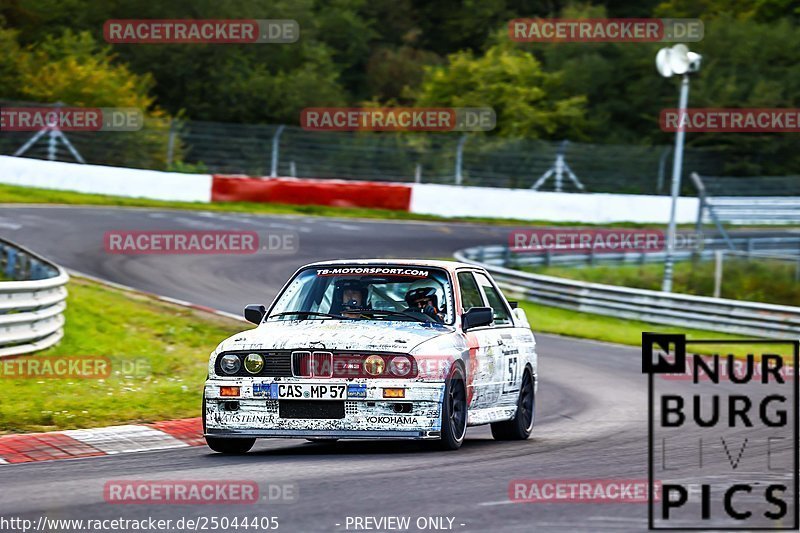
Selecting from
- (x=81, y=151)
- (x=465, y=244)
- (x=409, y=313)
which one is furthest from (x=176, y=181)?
(x=409, y=313)

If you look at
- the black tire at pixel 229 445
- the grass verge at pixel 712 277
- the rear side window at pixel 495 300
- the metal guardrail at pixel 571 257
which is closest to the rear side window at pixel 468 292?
the rear side window at pixel 495 300

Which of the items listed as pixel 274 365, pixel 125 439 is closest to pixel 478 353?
pixel 274 365

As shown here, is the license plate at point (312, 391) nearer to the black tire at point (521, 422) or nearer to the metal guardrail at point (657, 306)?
the black tire at point (521, 422)

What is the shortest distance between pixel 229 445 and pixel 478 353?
1955 millimetres

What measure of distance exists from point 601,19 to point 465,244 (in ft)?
90.0

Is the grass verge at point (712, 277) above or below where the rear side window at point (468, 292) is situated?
below

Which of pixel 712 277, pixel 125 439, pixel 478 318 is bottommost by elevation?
pixel 125 439

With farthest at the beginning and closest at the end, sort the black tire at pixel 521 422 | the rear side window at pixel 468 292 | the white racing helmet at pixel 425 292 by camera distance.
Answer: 1. the black tire at pixel 521 422
2. the rear side window at pixel 468 292
3. the white racing helmet at pixel 425 292

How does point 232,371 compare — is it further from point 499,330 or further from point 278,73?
point 278,73

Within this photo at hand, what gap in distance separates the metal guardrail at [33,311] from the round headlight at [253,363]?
5.39 m

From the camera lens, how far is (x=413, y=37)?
75.1m

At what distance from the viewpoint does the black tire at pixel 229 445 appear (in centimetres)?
965

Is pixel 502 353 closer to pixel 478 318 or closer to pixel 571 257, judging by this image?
pixel 478 318

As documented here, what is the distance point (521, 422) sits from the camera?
37.0 feet
